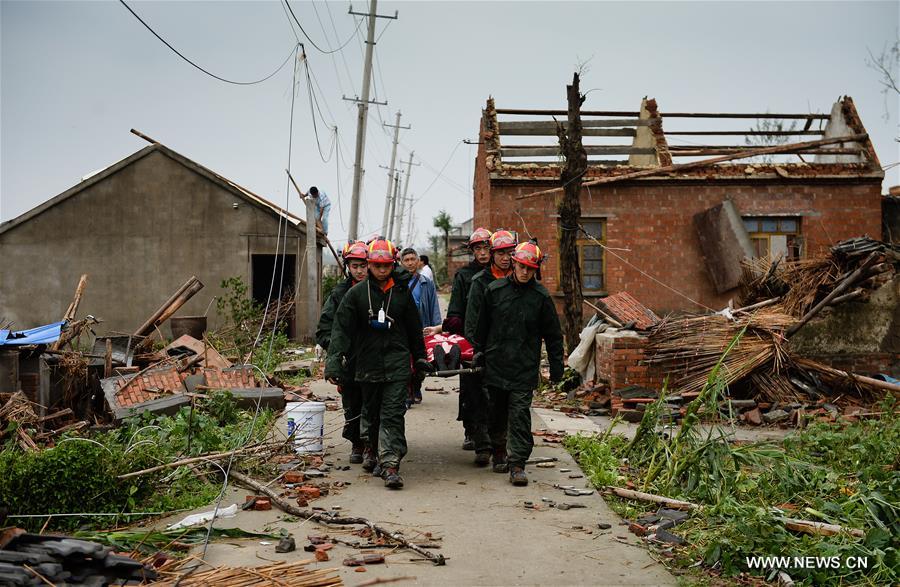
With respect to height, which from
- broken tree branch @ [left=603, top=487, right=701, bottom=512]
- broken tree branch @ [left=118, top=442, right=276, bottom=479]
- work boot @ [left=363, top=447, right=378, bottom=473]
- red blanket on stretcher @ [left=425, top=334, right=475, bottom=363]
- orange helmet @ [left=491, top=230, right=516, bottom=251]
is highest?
orange helmet @ [left=491, top=230, right=516, bottom=251]

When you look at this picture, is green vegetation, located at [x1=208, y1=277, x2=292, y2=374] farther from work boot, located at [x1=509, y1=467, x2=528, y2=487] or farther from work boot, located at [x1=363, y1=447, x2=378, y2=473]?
work boot, located at [x1=509, y1=467, x2=528, y2=487]

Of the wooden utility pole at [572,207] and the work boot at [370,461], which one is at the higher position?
the wooden utility pole at [572,207]

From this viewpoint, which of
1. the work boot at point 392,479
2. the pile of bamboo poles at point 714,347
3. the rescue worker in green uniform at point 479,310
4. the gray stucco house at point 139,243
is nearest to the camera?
the work boot at point 392,479

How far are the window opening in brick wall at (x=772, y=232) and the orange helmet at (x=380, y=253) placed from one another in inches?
565

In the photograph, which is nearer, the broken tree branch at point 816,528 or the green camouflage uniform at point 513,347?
the broken tree branch at point 816,528

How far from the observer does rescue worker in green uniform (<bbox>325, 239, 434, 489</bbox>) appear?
7.07 metres

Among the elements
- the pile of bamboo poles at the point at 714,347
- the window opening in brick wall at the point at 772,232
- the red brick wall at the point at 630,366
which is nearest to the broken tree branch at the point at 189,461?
the red brick wall at the point at 630,366

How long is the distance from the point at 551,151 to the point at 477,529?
15.9m

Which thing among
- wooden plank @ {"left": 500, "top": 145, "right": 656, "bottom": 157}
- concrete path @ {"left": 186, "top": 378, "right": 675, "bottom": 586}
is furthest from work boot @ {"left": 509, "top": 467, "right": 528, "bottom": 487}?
wooden plank @ {"left": 500, "top": 145, "right": 656, "bottom": 157}

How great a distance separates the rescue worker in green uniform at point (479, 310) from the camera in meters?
7.55

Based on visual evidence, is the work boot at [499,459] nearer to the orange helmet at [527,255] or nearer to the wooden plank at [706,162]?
the orange helmet at [527,255]

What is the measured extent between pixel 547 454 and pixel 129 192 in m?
16.1

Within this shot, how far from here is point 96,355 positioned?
1028cm

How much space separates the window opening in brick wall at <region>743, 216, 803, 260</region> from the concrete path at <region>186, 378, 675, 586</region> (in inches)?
521
